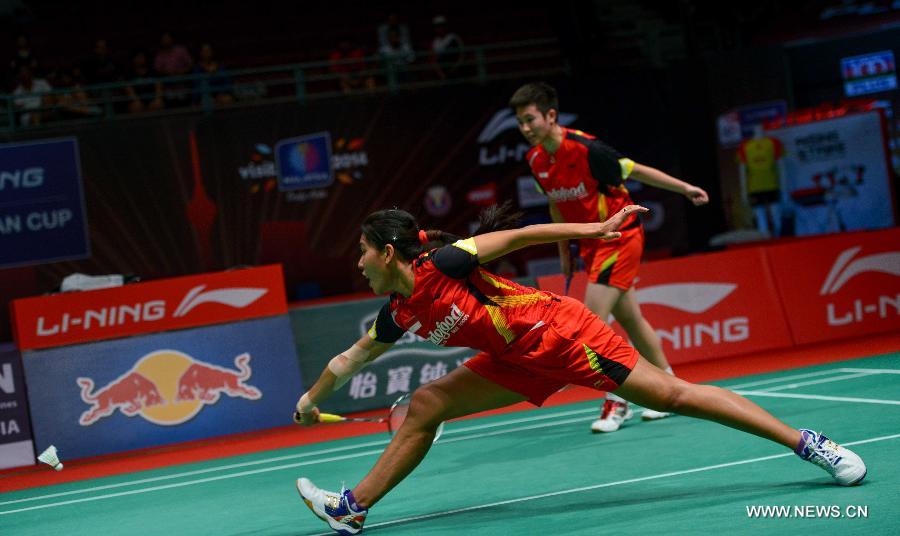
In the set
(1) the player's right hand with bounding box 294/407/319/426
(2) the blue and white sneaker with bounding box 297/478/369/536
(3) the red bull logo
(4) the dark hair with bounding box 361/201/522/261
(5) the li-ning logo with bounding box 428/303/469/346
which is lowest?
(2) the blue and white sneaker with bounding box 297/478/369/536

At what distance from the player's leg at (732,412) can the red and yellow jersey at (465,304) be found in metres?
0.50

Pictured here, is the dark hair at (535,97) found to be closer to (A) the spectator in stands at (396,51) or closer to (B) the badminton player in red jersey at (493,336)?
(B) the badminton player in red jersey at (493,336)

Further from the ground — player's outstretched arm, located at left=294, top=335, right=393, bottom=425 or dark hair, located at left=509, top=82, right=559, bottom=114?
dark hair, located at left=509, top=82, right=559, bottom=114

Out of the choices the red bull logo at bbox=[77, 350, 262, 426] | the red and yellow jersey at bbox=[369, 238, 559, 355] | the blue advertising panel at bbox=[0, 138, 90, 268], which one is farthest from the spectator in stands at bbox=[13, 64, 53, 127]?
the red and yellow jersey at bbox=[369, 238, 559, 355]

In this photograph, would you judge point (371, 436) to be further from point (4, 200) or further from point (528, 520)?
point (4, 200)

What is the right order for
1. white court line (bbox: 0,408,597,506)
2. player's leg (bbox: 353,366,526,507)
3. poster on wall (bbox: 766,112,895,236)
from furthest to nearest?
poster on wall (bbox: 766,112,895,236), white court line (bbox: 0,408,597,506), player's leg (bbox: 353,366,526,507)

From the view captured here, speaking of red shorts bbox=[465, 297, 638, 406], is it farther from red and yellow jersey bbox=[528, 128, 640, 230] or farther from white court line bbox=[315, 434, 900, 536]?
red and yellow jersey bbox=[528, 128, 640, 230]

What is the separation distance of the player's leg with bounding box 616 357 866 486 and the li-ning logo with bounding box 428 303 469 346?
0.72m

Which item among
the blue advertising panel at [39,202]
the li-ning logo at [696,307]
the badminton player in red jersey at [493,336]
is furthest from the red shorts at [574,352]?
the blue advertising panel at [39,202]

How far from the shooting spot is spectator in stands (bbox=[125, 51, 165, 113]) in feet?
→ 53.5

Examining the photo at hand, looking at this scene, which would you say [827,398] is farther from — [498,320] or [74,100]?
[74,100]

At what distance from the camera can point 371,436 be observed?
833 centimetres

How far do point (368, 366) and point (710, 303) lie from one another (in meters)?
3.10

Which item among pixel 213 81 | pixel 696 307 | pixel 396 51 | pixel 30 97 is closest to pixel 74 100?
pixel 30 97
